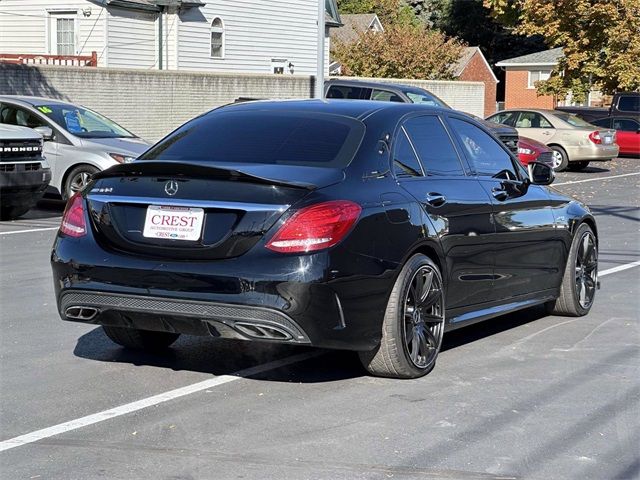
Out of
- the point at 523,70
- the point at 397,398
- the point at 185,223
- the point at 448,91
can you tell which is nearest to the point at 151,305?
the point at 185,223

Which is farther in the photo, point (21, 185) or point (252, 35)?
point (252, 35)

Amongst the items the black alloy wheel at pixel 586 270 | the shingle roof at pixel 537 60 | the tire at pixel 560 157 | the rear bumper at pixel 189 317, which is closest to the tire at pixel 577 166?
the tire at pixel 560 157

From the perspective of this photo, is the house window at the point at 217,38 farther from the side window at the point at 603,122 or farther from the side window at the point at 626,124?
the side window at the point at 626,124

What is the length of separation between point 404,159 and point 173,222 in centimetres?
155

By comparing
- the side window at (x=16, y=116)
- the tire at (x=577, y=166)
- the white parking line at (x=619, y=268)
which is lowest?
the tire at (x=577, y=166)

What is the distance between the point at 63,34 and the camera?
3600 centimetres

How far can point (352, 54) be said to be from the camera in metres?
52.2

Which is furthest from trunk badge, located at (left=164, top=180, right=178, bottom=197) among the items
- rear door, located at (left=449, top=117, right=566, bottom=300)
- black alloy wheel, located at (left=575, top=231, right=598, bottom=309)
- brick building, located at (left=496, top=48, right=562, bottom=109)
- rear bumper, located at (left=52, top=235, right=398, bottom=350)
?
brick building, located at (left=496, top=48, right=562, bottom=109)

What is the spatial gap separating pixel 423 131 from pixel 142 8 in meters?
30.0

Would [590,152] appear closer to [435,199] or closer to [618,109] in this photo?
[618,109]

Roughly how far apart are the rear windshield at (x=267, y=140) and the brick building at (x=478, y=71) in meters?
63.8

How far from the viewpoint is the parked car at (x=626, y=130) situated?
35156mm

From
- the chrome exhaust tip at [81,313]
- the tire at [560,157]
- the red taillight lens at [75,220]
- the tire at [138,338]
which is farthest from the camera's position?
the tire at [560,157]

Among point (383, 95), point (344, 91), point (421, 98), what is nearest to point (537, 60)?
point (421, 98)
